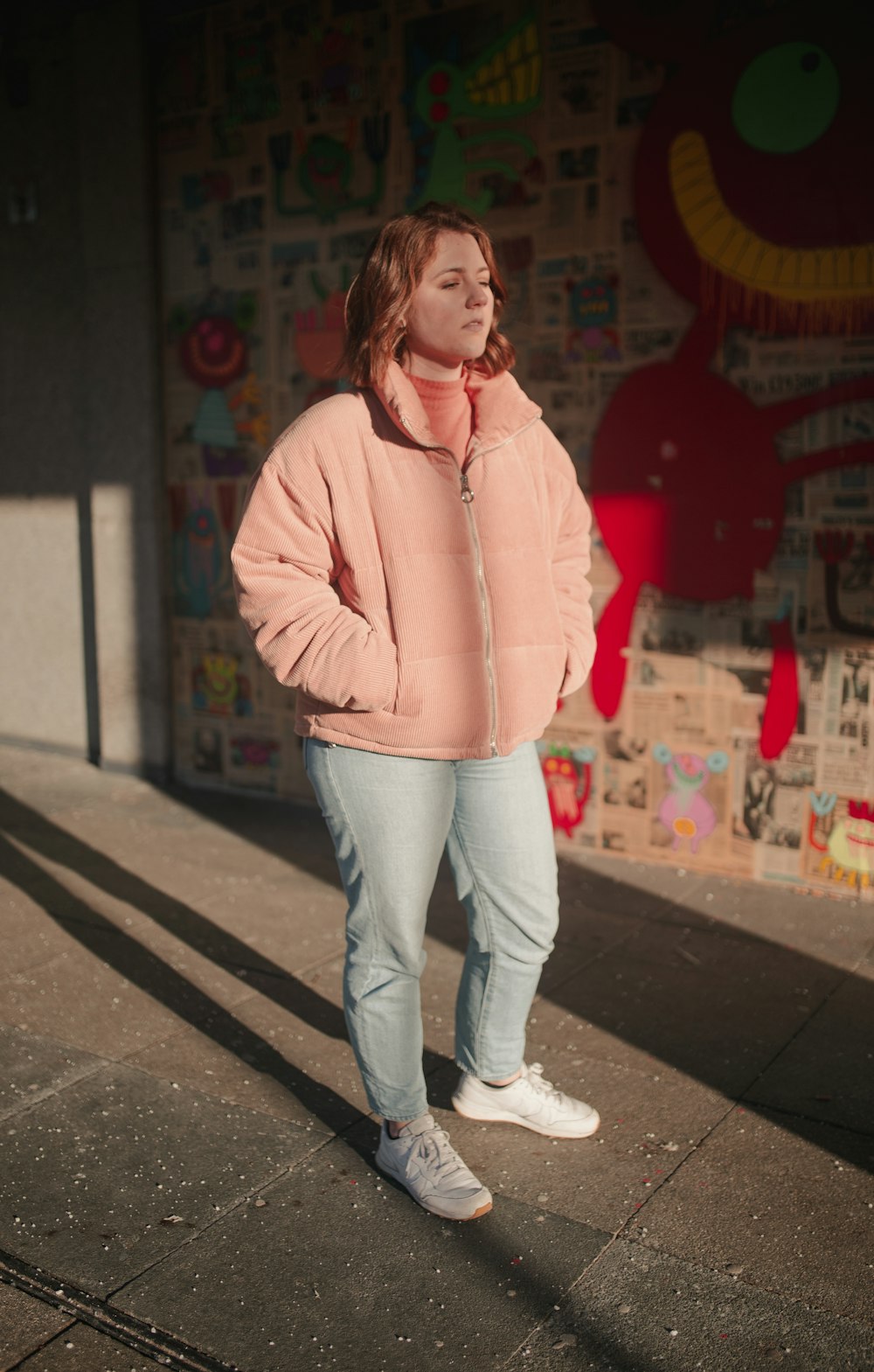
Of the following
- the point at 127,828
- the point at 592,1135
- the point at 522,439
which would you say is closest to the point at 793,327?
the point at 522,439

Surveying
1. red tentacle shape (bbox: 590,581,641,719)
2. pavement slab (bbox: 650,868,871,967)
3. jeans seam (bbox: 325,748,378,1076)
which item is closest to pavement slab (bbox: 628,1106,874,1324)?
jeans seam (bbox: 325,748,378,1076)

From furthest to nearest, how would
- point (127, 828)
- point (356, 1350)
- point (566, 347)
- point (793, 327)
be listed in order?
point (127, 828), point (566, 347), point (793, 327), point (356, 1350)

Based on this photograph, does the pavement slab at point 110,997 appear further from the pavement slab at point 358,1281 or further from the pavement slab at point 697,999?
the pavement slab at point 697,999

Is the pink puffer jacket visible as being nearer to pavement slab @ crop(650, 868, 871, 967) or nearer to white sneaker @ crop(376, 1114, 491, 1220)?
white sneaker @ crop(376, 1114, 491, 1220)

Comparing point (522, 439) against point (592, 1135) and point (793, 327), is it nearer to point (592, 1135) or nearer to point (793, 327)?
point (592, 1135)

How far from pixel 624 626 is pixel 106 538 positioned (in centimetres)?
263

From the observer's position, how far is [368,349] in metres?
2.47

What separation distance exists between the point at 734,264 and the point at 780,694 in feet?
4.84

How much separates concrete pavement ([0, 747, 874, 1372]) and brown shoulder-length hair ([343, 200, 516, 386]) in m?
1.70

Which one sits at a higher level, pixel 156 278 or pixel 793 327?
pixel 156 278

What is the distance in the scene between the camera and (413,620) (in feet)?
7.97

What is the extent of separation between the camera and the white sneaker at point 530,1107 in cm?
285

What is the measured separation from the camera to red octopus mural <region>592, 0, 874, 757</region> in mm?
4039

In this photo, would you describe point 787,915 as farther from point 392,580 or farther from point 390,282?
point 390,282
